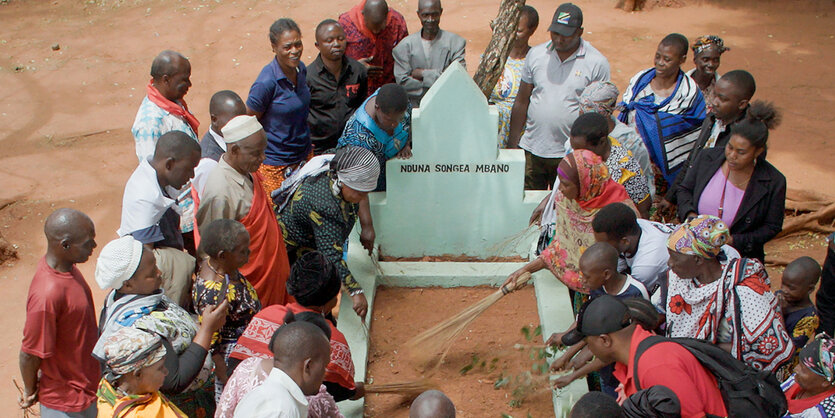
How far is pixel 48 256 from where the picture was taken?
372 cm

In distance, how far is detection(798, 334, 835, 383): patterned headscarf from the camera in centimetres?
314

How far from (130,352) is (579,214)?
9.61ft

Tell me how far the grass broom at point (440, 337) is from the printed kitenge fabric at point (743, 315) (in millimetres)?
1457

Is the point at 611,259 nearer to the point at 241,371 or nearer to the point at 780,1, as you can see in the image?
the point at 241,371

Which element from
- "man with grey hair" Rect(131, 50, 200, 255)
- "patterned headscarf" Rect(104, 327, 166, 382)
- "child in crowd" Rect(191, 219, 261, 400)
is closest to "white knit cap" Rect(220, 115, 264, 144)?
"man with grey hair" Rect(131, 50, 200, 255)

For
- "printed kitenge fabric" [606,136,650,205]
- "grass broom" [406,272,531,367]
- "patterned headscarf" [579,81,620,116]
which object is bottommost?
"grass broom" [406,272,531,367]

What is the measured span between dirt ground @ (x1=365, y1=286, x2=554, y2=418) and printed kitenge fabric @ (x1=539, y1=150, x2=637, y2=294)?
749 millimetres

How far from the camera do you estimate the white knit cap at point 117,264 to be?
11.2 feet

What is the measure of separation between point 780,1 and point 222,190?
14.4 metres

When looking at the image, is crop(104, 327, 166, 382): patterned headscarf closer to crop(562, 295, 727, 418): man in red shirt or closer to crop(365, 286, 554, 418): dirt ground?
crop(365, 286, 554, 418): dirt ground

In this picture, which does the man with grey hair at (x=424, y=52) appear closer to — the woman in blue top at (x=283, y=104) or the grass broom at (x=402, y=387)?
the woman in blue top at (x=283, y=104)

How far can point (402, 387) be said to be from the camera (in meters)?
4.47

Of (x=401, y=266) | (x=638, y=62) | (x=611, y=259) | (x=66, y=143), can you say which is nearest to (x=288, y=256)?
(x=401, y=266)

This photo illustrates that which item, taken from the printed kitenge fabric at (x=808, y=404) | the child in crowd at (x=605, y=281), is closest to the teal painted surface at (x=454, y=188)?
the child in crowd at (x=605, y=281)
